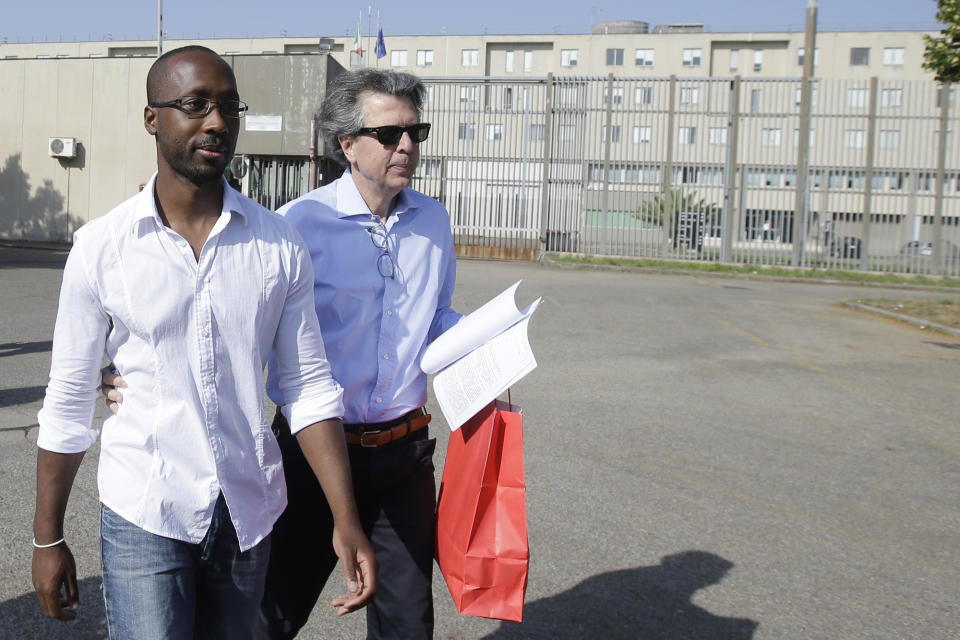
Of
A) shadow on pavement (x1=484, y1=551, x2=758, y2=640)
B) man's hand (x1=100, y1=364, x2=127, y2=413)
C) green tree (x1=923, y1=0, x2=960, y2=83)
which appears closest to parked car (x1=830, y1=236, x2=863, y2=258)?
green tree (x1=923, y1=0, x2=960, y2=83)

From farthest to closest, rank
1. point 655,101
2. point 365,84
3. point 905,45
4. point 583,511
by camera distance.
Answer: point 905,45 < point 655,101 < point 583,511 < point 365,84

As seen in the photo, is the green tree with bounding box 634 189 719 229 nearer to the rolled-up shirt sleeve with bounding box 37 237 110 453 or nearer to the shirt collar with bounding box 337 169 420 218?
the shirt collar with bounding box 337 169 420 218

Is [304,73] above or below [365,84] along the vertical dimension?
above

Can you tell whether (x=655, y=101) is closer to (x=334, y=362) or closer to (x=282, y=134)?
(x=282, y=134)

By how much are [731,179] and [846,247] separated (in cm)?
345

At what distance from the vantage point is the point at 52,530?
83.0 inches

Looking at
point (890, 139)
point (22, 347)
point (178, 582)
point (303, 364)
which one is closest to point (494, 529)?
point (303, 364)

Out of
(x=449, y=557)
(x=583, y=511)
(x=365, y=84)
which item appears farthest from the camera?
(x=583, y=511)

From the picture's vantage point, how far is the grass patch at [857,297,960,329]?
14.0 meters

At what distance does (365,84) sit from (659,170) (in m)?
23.5

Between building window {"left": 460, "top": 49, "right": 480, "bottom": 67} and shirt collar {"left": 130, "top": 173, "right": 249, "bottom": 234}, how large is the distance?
221ft

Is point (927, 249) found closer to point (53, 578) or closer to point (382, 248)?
point (382, 248)

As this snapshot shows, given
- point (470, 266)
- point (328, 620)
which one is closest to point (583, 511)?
point (328, 620)

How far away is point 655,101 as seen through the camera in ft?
87.8
